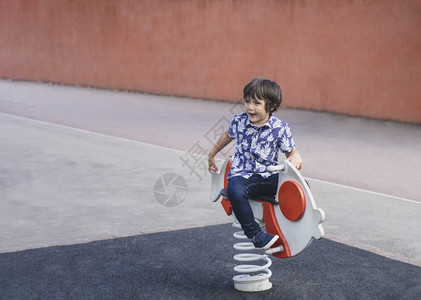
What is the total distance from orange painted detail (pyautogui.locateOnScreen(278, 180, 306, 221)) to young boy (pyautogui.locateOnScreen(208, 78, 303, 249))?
18cm

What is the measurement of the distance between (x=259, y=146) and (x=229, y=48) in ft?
49.3

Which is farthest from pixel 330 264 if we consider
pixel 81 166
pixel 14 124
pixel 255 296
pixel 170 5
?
pixel 170 5

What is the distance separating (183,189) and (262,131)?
3.89 metres

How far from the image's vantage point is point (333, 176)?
31.3 ft

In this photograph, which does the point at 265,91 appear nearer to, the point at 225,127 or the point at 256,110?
the point at 256,110

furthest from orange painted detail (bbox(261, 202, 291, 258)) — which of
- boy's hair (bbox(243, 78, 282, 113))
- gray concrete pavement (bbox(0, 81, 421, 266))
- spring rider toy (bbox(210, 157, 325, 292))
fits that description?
gray concrete pavement (bbox(0, 81, 421, 266))

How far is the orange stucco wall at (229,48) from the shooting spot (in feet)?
51.1

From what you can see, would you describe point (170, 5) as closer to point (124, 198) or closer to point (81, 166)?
point (81, 166)

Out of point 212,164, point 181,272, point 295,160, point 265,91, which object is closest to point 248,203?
point 295,160

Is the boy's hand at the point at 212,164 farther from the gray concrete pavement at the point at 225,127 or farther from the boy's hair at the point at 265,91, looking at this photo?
the gray concrete pavement at the point at 225,127

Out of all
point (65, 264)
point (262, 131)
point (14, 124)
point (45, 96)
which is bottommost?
→ point (45, 96)

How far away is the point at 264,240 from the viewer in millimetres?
4594

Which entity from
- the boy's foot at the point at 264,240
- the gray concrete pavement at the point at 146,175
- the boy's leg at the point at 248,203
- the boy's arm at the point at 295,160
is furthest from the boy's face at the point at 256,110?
the gray concrete pavement at the point at 146,175

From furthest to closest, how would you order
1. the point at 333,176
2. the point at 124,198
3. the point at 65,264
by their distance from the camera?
the point at 333,176
the point at 124,198
the point at 65,264
